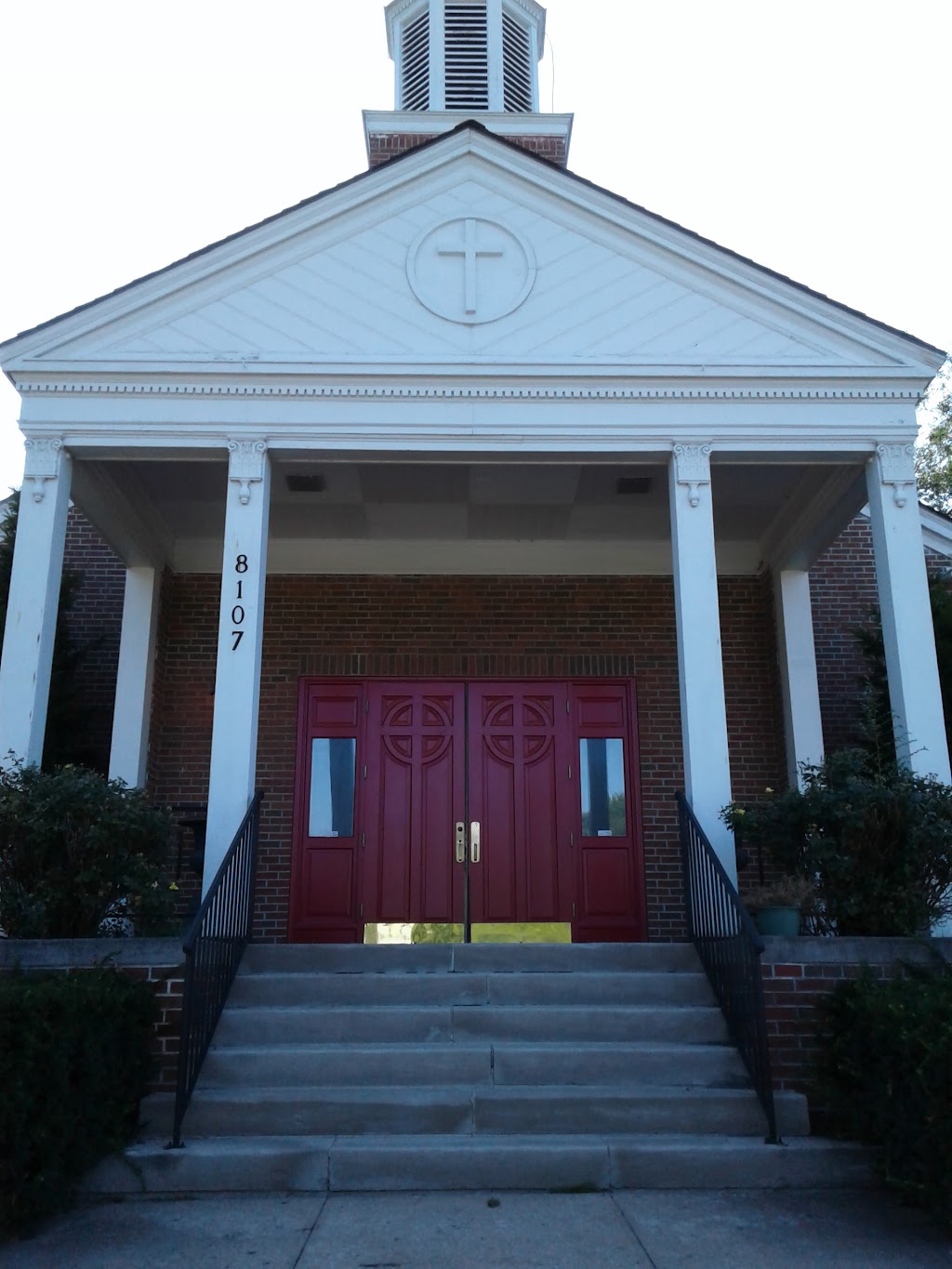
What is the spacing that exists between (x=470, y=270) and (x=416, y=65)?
6.40 m

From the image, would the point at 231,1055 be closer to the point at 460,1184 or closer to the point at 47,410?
the point at 460,1184

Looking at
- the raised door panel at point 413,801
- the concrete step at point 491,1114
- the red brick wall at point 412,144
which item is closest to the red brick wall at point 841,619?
the raised door panel at point 413,801

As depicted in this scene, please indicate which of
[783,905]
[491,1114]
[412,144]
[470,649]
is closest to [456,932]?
[470,649]

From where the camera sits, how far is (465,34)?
1293 cm

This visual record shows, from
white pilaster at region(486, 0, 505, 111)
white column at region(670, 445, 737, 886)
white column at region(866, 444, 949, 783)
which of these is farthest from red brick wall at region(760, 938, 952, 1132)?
white pilaster at region(486, 0, 505, 111)

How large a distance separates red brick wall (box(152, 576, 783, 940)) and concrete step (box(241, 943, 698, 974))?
3167 millimetres

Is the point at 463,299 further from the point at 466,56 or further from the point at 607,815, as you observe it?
the point at 466,56

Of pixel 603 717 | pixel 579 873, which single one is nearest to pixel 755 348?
pixel 603 717

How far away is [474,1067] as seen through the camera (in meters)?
5.61

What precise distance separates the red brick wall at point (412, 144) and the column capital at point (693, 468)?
593 centimetres

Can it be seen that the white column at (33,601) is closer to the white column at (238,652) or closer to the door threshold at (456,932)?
the white column at (238,652)

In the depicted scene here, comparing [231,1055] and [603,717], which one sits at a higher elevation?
[603,717]

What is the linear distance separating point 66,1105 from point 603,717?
21.0 ft

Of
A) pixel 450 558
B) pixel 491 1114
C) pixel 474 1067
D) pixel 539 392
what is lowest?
pixel 491 1114
